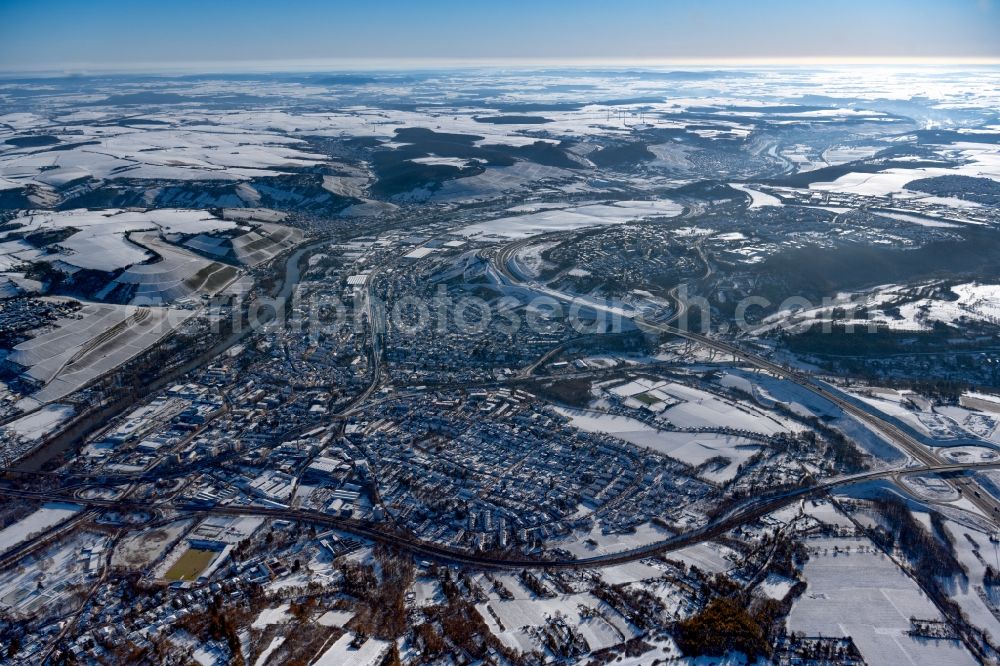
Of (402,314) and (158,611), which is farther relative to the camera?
(402,314)

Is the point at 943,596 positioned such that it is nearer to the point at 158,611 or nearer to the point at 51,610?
the point at 158,611

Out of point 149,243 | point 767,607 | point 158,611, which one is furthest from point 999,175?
point 158,611

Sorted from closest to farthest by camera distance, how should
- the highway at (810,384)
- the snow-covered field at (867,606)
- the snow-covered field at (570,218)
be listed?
1. the snow-covered field at (867,606)
2. the highway at (810,384)
3. the snow-covered field at (570,218)

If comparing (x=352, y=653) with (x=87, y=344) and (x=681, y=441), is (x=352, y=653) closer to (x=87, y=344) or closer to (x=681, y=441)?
(x=681, y=441)

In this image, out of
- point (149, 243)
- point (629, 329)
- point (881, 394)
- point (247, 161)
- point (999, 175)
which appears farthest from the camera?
point (247, 161)

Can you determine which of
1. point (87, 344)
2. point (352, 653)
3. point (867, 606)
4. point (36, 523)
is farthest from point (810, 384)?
point (87, 344)

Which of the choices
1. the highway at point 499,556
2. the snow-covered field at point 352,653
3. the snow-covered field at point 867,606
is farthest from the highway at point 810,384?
the snow-covered field at point 352,653

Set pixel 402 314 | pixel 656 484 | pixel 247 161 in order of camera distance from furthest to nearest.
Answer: pixel 247 161, pixel 402 314, pixel 656 484

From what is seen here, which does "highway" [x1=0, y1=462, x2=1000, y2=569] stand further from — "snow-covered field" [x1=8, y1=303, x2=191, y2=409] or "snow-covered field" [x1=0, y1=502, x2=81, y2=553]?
"snow-covered field" [x1=8, y1=303, x2=191, y2=409]

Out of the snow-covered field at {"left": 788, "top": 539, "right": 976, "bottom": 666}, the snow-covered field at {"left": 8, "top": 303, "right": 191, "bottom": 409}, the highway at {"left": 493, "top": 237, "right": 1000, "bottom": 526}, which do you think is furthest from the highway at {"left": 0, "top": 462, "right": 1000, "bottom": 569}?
the snow-covered field at {"left": 8, "top": 303, "right": 191, "bottom": 409}

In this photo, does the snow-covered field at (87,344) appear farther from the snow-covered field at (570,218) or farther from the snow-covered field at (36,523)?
the snow-covered field at (570,218)
